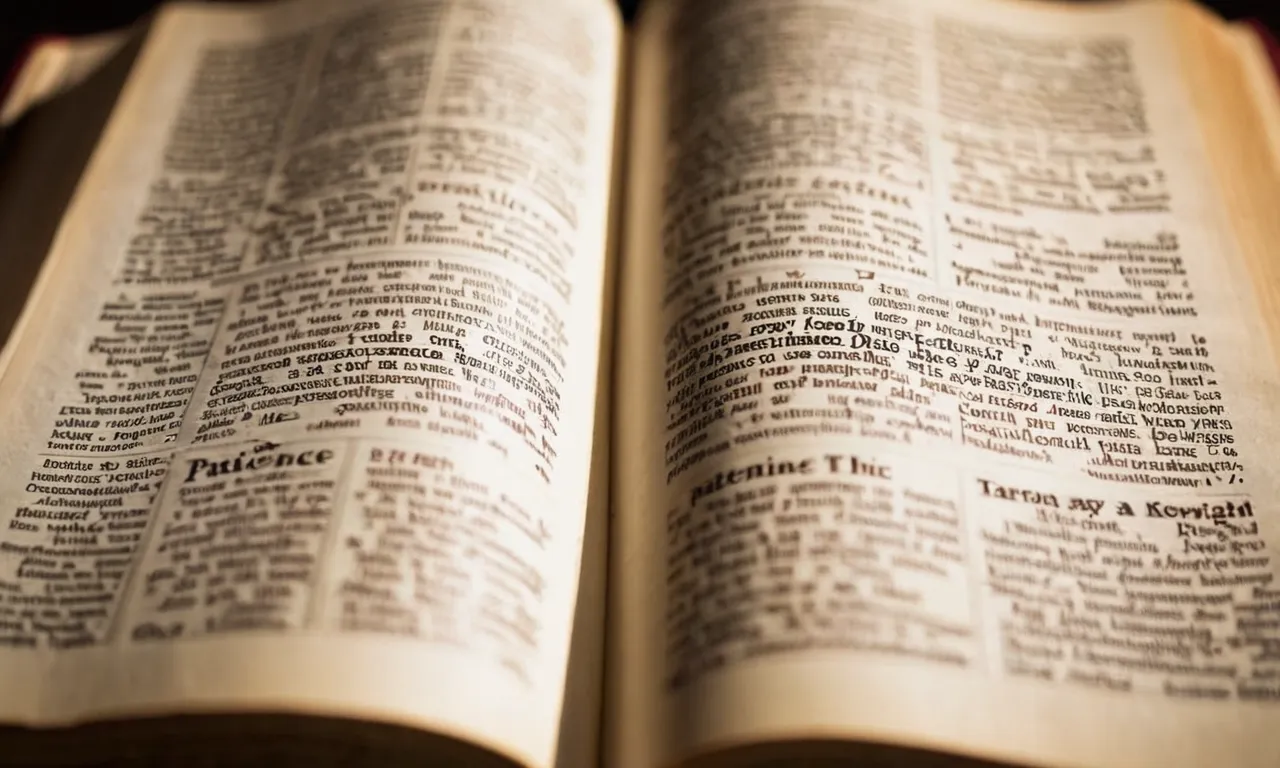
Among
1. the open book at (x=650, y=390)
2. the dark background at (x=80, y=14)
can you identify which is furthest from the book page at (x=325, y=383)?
the dark background at (x=80, y=14)

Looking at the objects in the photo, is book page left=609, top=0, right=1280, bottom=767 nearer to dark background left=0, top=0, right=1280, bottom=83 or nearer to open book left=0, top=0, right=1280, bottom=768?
open book left=0, top=0, right=1280, bottom=768

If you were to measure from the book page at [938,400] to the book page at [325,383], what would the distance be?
0.07 meters

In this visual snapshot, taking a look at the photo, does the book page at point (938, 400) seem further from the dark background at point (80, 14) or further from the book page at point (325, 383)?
the dark background at point (80, 14)

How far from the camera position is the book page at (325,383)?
20.6 inches

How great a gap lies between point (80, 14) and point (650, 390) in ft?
2.49

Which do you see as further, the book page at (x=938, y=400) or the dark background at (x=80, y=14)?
the dark background at (x=80, y=14)

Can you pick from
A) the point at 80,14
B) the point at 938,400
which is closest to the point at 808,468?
the point at 938,400

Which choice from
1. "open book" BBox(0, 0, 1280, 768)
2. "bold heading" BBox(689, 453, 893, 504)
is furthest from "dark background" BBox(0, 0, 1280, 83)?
"bold heading" BBox(689, 453, 893, 504)

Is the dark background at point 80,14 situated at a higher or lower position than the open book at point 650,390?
higher

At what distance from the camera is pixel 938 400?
2.06 feet

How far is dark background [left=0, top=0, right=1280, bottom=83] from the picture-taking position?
1.01 metres

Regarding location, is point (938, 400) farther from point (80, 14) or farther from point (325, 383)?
point (80, 14)

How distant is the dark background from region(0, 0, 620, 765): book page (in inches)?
8.3

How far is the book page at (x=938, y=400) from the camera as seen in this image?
0.53 metres
